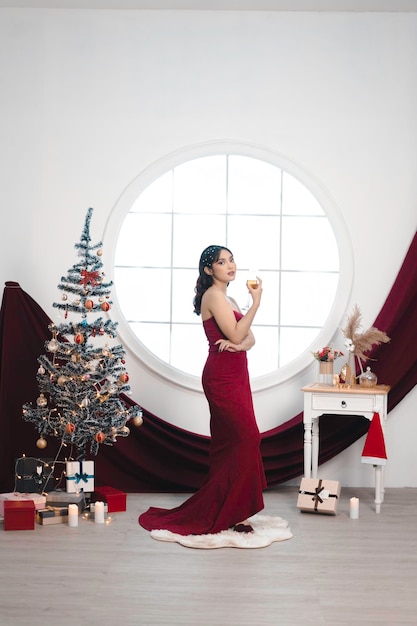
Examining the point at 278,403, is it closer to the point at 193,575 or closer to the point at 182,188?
the point at 182,188

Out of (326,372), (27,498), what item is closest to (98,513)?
(27,498)

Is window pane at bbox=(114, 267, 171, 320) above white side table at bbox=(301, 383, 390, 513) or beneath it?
above

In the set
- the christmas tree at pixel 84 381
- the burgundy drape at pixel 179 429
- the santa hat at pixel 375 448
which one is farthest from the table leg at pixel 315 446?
the christmas tree at pixel 84 381

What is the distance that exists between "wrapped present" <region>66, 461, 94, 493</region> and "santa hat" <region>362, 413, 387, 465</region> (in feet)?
5.51

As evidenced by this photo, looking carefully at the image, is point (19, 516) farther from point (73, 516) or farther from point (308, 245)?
point (308, 245)

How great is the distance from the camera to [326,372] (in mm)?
5121

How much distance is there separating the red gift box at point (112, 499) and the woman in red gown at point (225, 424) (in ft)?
1.25

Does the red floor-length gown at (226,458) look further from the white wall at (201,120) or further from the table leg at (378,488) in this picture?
the white wall at (201,120)

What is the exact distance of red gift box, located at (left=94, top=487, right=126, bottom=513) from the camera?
186 inches

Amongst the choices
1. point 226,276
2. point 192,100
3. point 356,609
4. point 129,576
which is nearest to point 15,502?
point 129,576

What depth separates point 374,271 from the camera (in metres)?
5.45

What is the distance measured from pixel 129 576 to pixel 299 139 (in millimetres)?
3239

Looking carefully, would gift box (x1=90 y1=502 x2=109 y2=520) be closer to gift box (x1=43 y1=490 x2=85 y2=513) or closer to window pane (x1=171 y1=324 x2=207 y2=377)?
gift box (x1=43 y1=490 x2=85 y2=513)

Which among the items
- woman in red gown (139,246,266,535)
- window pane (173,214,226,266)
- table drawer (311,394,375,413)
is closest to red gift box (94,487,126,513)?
woman in red gown (139,246,266,535)
